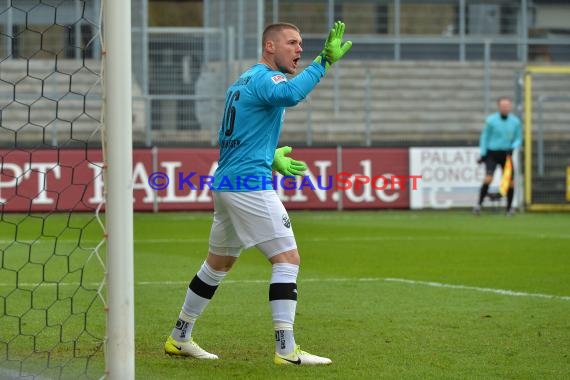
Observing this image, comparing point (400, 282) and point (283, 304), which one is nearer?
point (283, 304)

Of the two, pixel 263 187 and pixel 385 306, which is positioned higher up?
pixel 263 187

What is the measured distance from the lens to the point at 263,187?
7.05 metres

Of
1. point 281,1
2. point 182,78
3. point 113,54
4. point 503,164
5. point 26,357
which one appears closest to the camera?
point 113,54

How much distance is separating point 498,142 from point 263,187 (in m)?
15.1

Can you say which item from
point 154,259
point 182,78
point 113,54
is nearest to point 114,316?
point 113,54

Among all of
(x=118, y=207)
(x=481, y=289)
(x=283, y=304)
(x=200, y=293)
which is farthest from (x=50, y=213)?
(x=118, y=207)

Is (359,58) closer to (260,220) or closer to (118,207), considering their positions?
(260,220)

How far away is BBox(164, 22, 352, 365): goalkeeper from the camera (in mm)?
6914

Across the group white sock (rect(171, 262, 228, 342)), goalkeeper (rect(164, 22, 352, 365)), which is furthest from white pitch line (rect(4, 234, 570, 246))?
goalkeeper (rect(164, 22, 352, 365))

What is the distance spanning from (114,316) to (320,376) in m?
1.33

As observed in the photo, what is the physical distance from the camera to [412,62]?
27.9 meters

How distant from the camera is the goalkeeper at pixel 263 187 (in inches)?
272

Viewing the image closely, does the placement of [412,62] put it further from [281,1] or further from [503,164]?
[503,164]

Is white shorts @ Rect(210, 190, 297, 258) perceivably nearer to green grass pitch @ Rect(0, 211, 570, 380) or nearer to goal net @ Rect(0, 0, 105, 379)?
green grass pitch @ Rect(0, 211, 570, 380)
